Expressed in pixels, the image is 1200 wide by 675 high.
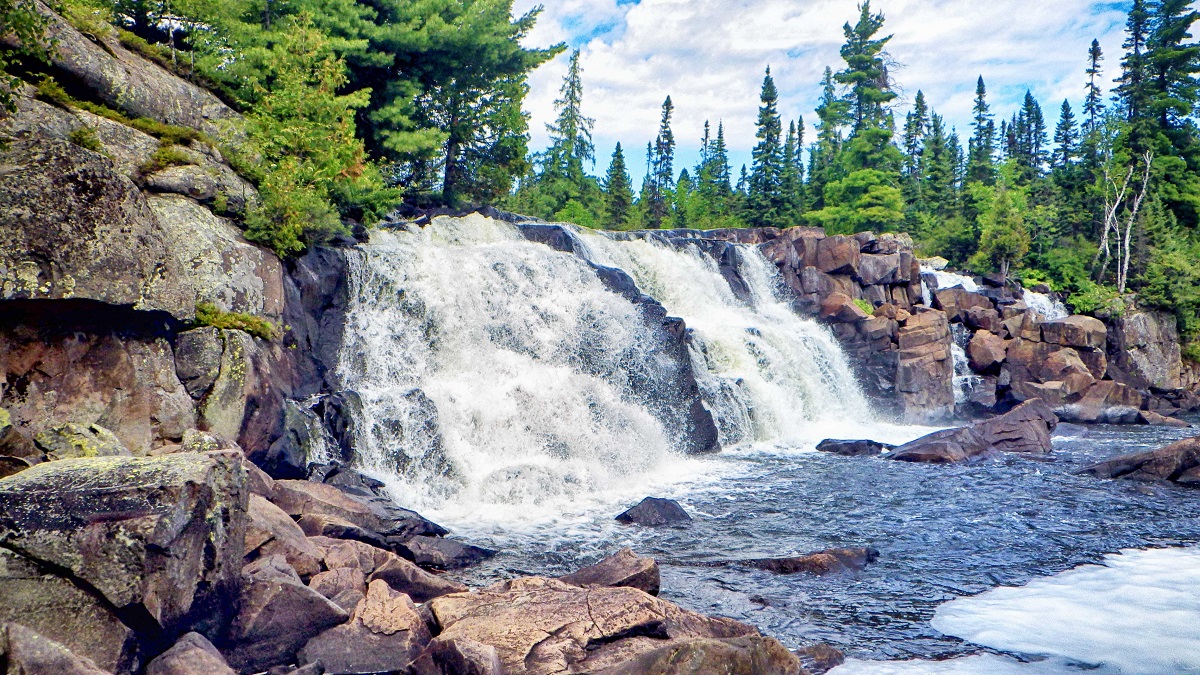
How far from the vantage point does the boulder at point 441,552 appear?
1070cm

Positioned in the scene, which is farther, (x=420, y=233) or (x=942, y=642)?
(x=420, y=233)

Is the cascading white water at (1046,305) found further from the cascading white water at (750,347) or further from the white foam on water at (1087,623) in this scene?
the white foam on water at (1087,623)

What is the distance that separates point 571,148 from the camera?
7244cm

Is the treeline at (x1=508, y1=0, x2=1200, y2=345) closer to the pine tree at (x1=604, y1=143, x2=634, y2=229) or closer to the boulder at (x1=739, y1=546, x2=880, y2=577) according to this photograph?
the pine tree at (x1=604, y1=143, x2=634, y2=229)

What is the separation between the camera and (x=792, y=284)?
32938mm

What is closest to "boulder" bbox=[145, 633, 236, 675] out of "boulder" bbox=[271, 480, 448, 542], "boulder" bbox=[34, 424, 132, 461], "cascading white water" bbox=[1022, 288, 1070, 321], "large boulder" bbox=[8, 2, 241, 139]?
"boulder" bbox=[34, 424, 132, 461]

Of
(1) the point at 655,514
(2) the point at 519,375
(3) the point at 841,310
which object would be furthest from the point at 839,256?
(1) the point at 655,514

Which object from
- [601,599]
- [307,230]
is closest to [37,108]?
[307,230]

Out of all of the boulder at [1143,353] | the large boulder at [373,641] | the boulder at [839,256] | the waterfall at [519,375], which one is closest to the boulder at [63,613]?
the large boulder at [373,641]

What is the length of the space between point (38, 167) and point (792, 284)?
91.9 feet

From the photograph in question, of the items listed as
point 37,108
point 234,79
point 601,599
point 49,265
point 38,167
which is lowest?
point 601,599

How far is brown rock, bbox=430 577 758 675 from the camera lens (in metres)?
6.71

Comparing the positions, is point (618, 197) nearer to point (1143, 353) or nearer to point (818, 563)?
point (1143, 353)

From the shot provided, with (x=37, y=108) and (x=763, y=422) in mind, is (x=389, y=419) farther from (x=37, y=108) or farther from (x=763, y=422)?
(x=763, y=422)
